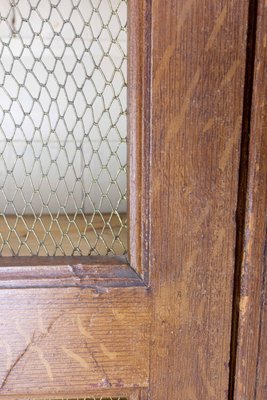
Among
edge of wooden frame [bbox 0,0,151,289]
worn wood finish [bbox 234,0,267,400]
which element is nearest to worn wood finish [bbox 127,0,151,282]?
edge of wooden frame [bbox 0,0,151,289]

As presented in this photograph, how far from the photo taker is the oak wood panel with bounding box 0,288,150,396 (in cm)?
51

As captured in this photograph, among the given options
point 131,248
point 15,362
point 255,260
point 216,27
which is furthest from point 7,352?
point 216,27

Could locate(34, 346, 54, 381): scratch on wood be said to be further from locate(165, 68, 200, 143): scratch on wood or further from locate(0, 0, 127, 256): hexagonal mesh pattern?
locate(165, 68, 200, 143): scratch on wood

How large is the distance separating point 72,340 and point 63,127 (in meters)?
0.22

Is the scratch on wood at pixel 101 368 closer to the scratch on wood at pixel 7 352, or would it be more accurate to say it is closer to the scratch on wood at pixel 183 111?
the scratch on wood at pixel 7 352

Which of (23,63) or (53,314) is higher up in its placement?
(23,63)

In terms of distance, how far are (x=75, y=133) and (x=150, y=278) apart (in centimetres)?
17

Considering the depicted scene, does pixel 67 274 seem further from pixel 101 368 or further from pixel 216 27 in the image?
pixel 216 27

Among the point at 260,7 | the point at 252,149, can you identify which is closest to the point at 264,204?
the point at 252,149

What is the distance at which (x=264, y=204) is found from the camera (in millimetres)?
503

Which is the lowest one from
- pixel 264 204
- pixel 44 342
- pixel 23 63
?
pixel 44 342

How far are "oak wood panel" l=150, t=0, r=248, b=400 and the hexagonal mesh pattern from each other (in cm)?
6

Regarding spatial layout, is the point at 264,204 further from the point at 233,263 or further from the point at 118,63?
the point at 118,63

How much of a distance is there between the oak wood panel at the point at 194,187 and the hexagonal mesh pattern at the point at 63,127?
2.2 inches
